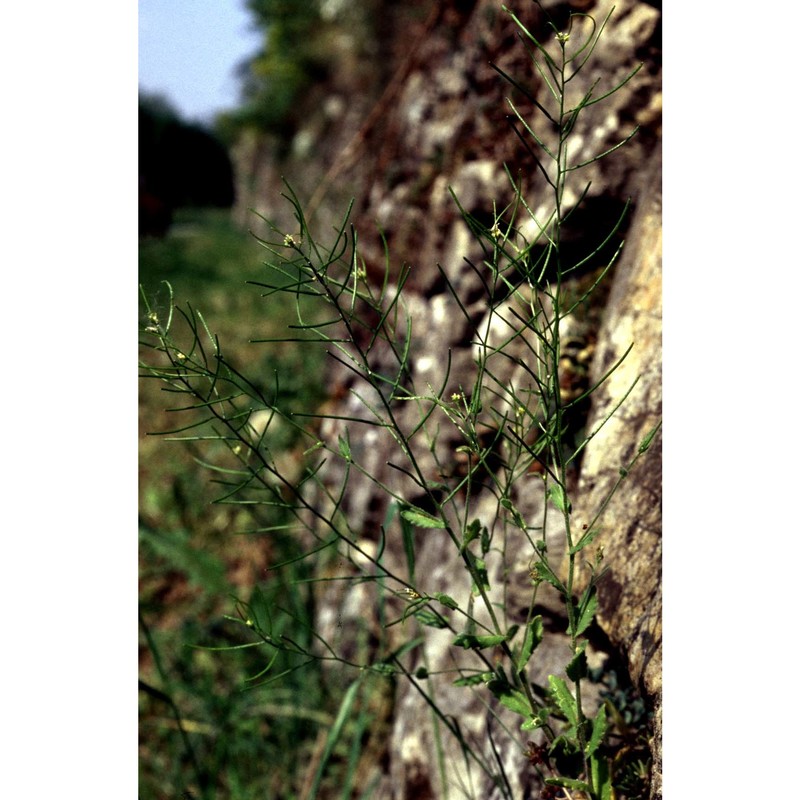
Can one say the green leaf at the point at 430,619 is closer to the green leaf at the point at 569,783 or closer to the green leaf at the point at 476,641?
the green leaf at the point at 476,641

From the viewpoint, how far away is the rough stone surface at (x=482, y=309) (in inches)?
→ 39.3

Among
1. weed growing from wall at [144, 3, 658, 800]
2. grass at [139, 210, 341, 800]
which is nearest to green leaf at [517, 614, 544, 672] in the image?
weed growing from wall at [144, 3, 658, 800]

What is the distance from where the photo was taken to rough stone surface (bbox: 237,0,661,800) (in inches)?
39.3

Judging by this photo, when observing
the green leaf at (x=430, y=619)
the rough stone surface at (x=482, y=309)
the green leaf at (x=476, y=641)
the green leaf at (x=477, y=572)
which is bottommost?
the green leaf at (x=476, y=641)

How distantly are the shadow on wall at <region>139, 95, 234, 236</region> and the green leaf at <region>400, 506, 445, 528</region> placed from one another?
2.08 meters

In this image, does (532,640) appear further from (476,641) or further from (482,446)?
(482,446)

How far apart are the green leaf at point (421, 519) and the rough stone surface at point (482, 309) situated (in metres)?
0.07

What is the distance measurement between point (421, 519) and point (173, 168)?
3347mm

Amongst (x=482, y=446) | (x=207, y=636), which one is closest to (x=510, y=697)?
(x=482, y=446)

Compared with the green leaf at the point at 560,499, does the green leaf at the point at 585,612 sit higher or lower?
lower

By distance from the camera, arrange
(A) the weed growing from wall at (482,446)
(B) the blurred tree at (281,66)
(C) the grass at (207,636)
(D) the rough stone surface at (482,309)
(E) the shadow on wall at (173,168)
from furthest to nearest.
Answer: (B) the blurred tree at (281,66) < (E) the shadow on wall at (173,168) < (C) the grass at (207,636) < (D) the rough stone surface at (482,309) < (A) the weed growing from wall at (482,446)

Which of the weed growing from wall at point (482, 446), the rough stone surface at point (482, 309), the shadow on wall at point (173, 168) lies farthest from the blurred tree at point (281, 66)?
the weed growing from wall at point (482, 446)

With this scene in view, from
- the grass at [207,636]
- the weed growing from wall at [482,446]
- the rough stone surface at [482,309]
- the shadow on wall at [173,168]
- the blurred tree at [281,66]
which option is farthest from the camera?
the blurred tree at [281,66]

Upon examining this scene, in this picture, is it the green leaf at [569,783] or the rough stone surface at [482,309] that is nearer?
the green leaf at [569,783]
